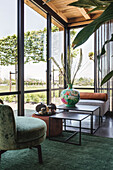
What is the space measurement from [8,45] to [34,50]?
2.58ft

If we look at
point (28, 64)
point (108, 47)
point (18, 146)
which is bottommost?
point (18, 146)

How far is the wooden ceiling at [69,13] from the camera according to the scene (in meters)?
3.92

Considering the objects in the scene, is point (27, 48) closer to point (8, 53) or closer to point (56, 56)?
point (8, 53)

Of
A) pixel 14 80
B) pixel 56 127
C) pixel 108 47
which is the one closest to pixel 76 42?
pixel 56 127

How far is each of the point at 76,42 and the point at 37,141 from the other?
1.50 m

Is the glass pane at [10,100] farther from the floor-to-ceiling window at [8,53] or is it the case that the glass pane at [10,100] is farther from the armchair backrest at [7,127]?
the armchair backrest at [7,127]

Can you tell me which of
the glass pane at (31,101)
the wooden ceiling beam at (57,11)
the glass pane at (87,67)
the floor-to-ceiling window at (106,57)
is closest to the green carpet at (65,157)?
the glass pane at (31,101)

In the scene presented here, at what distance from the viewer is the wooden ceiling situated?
3920mm

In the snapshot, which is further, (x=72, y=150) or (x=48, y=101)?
(x=48, y=101)

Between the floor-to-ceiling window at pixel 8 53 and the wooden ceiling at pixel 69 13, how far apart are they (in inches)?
26.0

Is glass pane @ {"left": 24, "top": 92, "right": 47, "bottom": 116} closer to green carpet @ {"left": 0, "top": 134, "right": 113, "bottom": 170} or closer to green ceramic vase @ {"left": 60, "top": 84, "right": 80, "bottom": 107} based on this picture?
green ceramic vase @ {"left": 60, "top": 84, "right": 80, "bottom": 107}

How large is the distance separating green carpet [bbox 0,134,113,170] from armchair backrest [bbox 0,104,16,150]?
281 millimetres

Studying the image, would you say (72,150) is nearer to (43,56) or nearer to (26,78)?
(26,78)

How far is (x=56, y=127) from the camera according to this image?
2609mm
